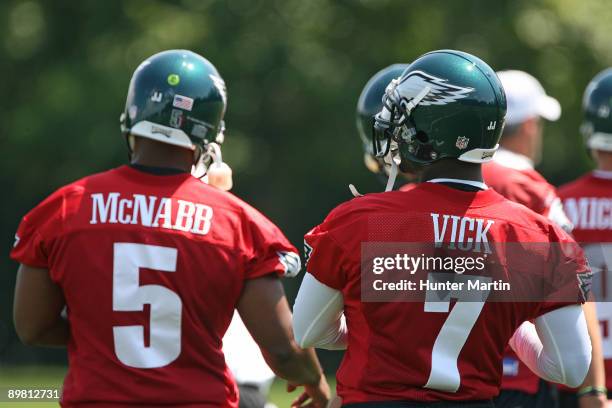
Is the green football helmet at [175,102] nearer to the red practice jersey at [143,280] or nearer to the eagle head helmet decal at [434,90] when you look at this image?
the red practice jersey at [143,280]

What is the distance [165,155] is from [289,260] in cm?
59

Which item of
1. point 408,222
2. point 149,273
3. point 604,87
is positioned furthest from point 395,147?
point 604,87

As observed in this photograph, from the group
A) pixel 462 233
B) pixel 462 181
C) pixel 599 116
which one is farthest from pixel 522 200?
pixel 462 233

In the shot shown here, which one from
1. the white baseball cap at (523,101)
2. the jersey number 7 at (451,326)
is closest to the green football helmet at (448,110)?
the jersey number 7 at (451,326)

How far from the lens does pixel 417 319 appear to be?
3.48 m

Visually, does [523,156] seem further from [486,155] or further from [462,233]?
[462,233]

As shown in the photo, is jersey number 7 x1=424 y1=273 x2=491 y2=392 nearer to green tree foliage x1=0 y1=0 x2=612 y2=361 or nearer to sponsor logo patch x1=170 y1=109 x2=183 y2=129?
sponsor logo patch x1=170 y1=109 x2=183 y2=129

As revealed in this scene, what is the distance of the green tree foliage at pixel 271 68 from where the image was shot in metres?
17.9

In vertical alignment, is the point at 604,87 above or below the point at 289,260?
above

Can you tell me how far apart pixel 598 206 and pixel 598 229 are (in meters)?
0.14

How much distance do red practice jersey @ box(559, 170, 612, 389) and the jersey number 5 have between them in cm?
260

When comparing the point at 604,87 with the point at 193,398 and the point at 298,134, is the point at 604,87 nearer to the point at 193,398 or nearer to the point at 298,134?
the point at 193,398

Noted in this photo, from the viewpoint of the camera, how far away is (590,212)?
19.2 ft

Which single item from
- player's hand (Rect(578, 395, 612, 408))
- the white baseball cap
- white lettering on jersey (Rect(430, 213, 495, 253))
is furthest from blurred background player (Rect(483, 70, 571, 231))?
white lettering on jersey (Rect(430, 213, 495, 253))
